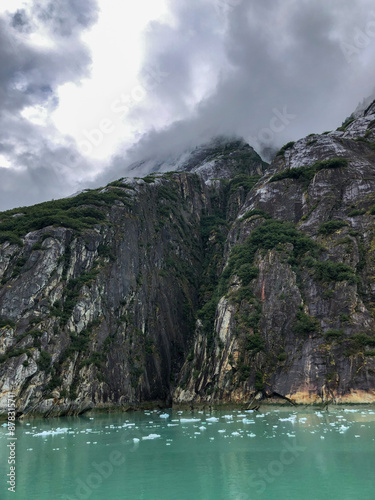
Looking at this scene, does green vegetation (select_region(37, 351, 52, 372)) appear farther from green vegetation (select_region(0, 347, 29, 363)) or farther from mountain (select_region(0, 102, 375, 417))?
green vegetation (select_region(0, 347, 29, 363))

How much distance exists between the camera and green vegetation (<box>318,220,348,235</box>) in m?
62.5

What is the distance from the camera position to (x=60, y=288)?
59219 millimetres

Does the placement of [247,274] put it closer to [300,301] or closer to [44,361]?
[300,301]

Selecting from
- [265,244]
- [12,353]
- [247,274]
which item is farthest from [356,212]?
[12,353]

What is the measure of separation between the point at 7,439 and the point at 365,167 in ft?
238

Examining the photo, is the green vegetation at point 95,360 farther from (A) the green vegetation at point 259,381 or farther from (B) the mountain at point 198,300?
(A) the green vegetation at point 259,381

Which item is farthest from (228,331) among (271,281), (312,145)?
(312,145)

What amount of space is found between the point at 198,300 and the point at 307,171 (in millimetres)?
36912

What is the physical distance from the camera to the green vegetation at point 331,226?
62500 millimetres

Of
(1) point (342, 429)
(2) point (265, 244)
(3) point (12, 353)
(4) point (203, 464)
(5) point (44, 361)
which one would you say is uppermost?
(2) point (265, 244)

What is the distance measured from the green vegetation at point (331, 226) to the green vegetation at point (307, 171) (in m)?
15.6

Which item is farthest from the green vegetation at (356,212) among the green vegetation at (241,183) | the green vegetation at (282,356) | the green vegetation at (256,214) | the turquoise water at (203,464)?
the green vegetation at (241,183)

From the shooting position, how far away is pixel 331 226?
206ft

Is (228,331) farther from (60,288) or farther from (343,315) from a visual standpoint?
(60,288)
